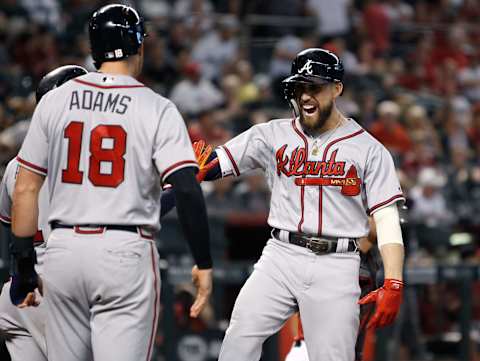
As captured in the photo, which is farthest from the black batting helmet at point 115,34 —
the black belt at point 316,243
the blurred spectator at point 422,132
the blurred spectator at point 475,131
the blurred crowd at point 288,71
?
the blurred spectator at point 475,131

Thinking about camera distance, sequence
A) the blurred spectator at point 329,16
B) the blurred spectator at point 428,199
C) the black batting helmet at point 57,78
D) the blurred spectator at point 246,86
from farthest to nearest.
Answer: the blurred spectator at point 329,16 < the blurred spectator at point 246,86 < the blurred spectator at point 428,199 < the black batting helmet at point 57,78

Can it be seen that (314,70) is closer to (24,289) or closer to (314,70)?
(314,70)

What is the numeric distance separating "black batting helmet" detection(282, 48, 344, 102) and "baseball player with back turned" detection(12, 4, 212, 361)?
1424 millimetres

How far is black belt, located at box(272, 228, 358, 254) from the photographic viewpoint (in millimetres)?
5734

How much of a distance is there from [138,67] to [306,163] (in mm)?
1366

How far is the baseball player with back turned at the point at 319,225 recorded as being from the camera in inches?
222

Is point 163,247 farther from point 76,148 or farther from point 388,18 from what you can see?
point 388,18

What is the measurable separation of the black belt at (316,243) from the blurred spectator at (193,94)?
8.00 m

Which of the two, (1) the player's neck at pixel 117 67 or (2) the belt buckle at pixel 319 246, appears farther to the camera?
(2) the belt buckle at pixel 319 246

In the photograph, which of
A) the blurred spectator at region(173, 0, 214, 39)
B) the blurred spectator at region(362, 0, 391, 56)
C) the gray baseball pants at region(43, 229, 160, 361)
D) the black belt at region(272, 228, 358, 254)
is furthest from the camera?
the blurred spectator at region(362, 0, 391, 56)

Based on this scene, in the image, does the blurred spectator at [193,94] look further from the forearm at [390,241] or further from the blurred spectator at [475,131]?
the forearm at [390,241]

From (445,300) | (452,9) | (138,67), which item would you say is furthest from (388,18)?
(138,67)

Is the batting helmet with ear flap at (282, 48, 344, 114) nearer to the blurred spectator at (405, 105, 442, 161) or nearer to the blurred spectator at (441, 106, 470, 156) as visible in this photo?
the blurred spectator at (405, 105, 442, 161)

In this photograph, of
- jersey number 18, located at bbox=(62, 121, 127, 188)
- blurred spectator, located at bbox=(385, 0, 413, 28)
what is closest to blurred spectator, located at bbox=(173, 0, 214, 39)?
blurred spectator, located at bbox=(385, 0, 413, 28)
